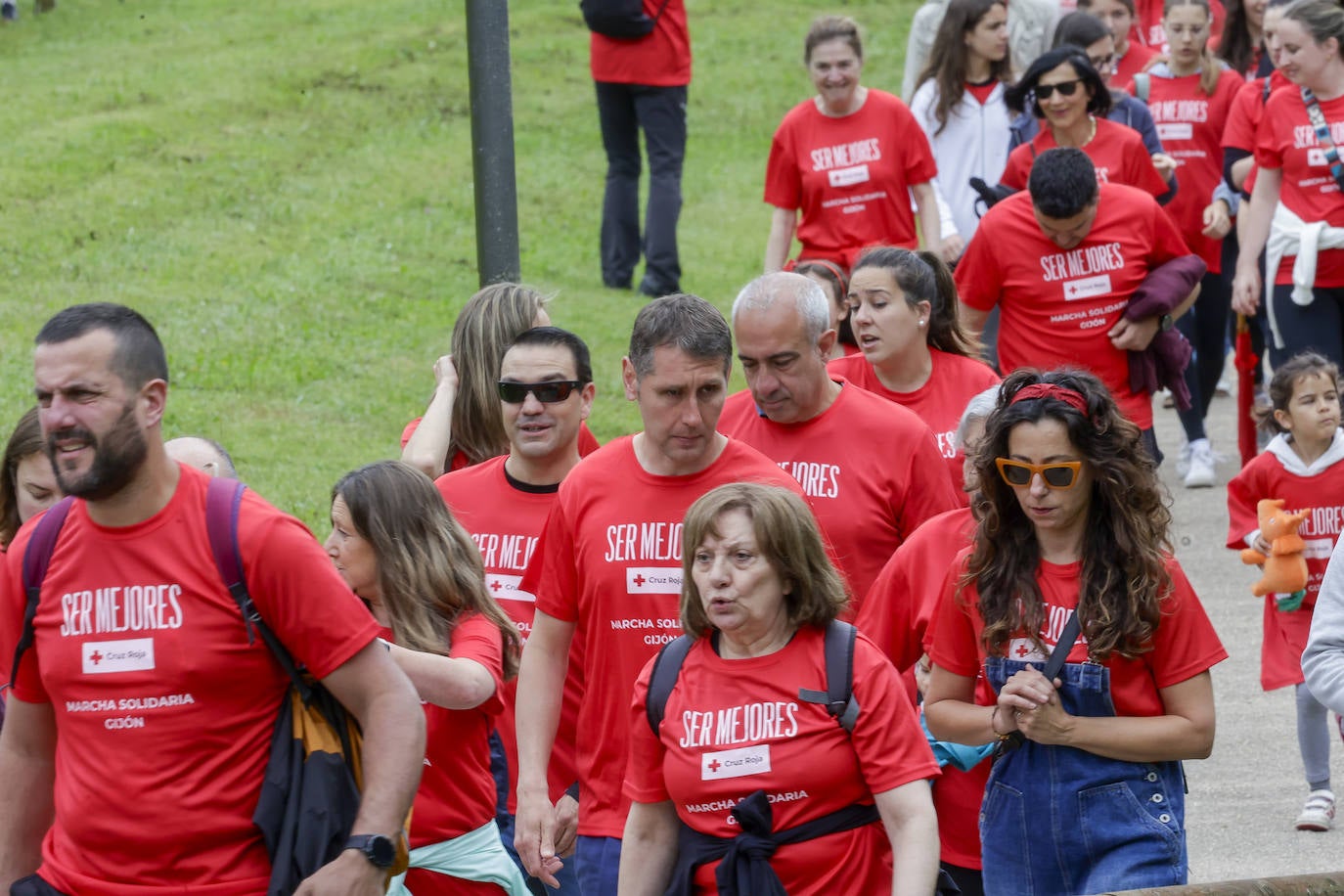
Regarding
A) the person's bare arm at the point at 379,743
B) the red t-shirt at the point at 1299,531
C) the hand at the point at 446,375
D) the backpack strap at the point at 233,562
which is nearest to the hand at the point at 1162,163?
the red t-shirt at the point at 1299,531

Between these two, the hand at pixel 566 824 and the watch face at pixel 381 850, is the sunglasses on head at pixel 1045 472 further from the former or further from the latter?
the watch face at pixel 381 850

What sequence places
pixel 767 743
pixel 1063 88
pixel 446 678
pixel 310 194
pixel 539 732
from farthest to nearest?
pixel 310 194 < pixel 1063 88 < pixel 539 732 < pixel 446 678 < pixel 767 743

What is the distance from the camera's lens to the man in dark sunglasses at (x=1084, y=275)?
8.34 meters

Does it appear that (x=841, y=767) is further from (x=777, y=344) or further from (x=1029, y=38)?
(x=1029, y=38)

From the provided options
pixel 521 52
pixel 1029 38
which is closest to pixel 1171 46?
pixel 1029 38

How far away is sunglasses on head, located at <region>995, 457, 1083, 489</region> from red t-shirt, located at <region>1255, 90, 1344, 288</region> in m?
5.54

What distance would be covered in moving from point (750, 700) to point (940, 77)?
22.7 feet

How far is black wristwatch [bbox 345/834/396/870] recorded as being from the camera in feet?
12.8

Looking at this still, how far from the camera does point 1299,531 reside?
773cm

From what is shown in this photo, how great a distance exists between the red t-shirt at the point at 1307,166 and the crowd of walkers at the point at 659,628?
3011mm

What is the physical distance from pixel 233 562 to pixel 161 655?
0.76 ft

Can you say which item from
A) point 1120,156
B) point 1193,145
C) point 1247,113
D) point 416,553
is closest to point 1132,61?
point 1193,145

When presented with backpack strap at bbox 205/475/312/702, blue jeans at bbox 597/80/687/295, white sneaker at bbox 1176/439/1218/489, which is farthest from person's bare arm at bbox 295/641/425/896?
blue jeans at bbox 597/80/687/295

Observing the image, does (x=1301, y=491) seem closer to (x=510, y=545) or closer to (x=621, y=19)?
(x=510, y=545)
